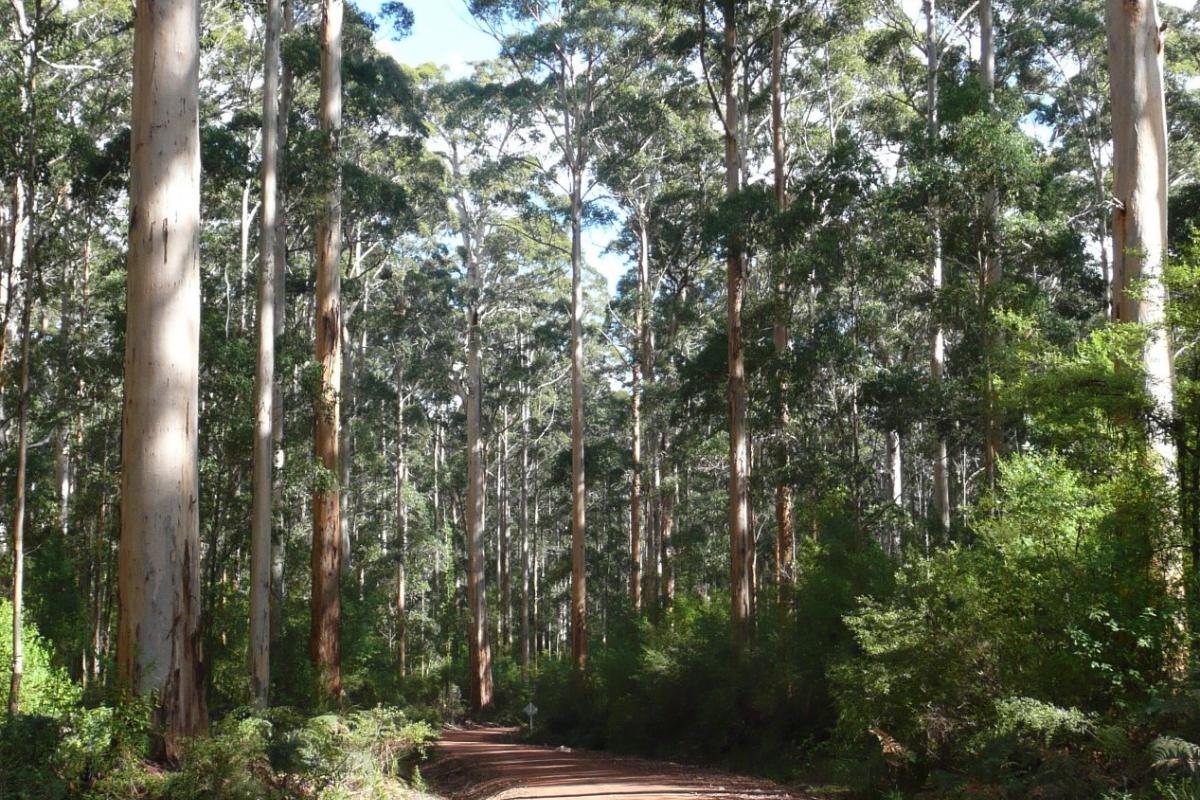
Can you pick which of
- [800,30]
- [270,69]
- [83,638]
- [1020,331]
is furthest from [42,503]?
[1020,331]

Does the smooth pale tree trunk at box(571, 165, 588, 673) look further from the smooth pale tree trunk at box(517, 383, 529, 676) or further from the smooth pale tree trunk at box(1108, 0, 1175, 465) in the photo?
the smooth pale tree trunk at box(1108, 0, 1175, 465)

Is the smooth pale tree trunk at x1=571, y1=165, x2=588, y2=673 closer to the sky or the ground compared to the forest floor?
closer to the sky

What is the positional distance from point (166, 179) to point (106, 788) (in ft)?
13.1

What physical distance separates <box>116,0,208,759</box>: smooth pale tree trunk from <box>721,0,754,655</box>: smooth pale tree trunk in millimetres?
11124

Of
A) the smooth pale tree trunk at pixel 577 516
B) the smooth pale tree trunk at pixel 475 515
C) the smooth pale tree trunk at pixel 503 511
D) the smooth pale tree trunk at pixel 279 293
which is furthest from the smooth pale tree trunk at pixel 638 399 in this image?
the smooth pale tree trunk at pixel 503 511

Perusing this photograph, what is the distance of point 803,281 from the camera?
1827cm

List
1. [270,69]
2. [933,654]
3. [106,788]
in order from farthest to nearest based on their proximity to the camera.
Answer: [270,69]
[933,654]
[106,788]

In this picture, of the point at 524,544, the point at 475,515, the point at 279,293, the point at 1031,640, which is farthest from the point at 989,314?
the point at 524,544

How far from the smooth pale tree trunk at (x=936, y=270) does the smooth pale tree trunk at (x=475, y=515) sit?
12.0 m

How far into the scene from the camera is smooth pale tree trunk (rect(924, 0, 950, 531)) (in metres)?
16.0

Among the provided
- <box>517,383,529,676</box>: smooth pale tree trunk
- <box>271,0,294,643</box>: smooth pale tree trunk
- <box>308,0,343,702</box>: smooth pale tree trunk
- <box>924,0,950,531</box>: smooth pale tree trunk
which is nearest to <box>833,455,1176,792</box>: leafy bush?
<box>924,0,950,531</box>: smooth pale tree trunk

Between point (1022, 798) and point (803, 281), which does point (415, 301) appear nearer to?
point (803, 281)

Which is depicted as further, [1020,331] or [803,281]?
[803,281]

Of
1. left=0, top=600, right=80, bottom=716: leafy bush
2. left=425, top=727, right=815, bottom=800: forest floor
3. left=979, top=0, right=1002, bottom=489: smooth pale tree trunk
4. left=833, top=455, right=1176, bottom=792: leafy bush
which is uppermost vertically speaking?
left=979, top=0, right=1002, bottom=489: smooth pale tree trunk
